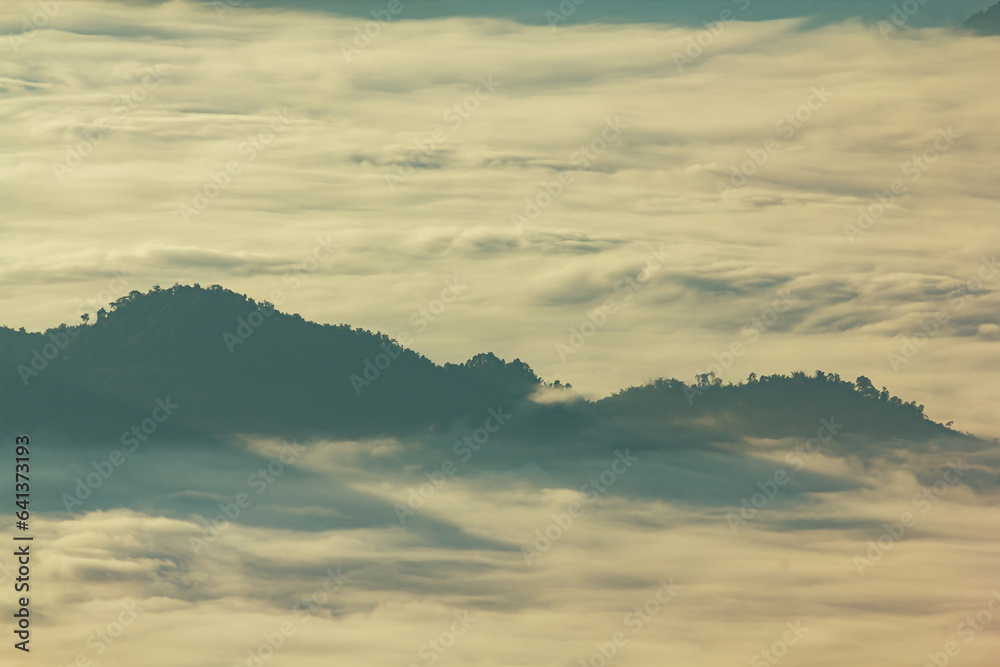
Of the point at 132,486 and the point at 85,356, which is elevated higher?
the point at 85,356

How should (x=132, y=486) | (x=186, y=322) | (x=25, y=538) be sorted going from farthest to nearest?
(x=186, y=322), (x=132, y=486), (x=25, y=538)

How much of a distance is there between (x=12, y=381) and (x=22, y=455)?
149001 millimetres

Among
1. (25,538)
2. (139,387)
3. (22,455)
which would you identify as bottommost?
(25,538)

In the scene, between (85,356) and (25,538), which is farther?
(85,356)

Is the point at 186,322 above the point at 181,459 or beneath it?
above

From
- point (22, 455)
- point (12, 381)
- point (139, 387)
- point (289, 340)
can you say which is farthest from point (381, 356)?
point (22, 455)

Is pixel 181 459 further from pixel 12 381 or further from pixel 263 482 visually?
pixel 12 381

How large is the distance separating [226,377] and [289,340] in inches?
Result: 534

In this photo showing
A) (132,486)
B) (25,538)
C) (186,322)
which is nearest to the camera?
(25,538)

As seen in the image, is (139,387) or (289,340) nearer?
(139,387)

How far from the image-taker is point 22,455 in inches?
1927

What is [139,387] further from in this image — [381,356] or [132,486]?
[381,356]

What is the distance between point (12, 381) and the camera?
184375 mm

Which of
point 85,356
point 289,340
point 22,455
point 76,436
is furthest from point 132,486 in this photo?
point 22,455
